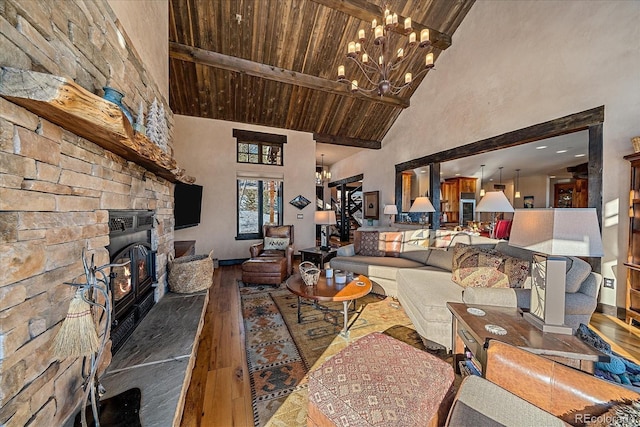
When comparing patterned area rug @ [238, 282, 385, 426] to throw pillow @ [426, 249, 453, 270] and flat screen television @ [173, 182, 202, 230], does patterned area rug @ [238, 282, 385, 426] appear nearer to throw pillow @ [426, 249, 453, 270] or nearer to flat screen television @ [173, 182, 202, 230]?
throw pillow @ [426, 249, 453, 270]

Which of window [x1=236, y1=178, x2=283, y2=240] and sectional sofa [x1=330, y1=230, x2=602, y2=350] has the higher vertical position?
window [x1=236, y1=178, x2=283, y2=240]

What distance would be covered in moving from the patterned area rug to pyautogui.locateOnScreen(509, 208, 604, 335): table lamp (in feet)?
5.32

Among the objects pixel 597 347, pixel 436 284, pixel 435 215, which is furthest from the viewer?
pixel 435 215

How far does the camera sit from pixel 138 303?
201 cm

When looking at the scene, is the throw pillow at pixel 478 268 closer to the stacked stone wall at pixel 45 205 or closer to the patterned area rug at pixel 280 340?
the patterned area rug at pixel 280 340

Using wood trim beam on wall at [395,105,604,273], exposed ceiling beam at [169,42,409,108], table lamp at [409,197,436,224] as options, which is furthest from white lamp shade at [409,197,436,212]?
exposed ceiling beam at [169,42,409,108]

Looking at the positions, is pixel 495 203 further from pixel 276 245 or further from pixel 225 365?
pixel 225 365

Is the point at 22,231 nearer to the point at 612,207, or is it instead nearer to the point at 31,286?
the point at 31,286

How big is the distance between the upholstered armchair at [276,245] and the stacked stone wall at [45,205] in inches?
119

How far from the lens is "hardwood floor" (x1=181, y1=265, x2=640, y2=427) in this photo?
60.9 inches

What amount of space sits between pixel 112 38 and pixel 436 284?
3447 millimetres

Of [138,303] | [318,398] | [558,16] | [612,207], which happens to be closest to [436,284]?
[318,398]

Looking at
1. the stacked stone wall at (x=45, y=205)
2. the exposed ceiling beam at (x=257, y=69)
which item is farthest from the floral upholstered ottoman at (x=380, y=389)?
the exposed ceiling beam at (x=257, y=69)

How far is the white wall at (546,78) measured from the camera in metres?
2.58
